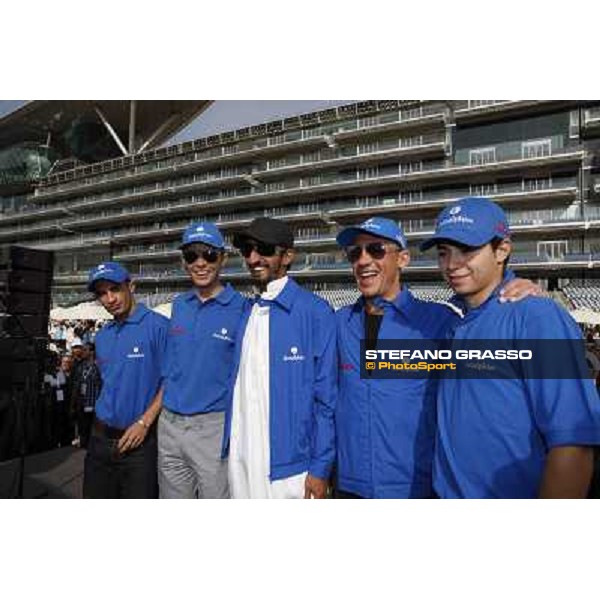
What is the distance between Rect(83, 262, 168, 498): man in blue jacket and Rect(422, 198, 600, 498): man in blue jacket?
5.06ft

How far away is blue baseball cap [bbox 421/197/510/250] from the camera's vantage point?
1.67 metres

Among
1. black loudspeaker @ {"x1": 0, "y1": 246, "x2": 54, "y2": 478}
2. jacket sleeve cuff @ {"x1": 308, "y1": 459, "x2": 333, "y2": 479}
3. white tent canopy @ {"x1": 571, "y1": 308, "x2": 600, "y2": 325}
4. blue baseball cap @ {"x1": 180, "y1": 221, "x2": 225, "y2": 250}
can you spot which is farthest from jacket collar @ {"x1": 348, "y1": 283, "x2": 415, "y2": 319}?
black loudspeaker @ {"x1": 0, "y1": 246, "x2": 54, "y2": 478}

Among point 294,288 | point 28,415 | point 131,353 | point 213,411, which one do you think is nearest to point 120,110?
point 131,353

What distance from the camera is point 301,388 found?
2.01 meters

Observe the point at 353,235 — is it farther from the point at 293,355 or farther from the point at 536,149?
the point at 536,149

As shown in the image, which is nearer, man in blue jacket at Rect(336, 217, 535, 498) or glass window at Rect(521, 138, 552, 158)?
man in blue jacket at Rect(336, 217, 535, 498)

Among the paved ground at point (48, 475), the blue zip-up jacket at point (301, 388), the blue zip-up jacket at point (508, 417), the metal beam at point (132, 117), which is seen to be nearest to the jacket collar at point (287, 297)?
the blue zip-up jacket at point (301, 388)

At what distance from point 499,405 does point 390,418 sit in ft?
1.53

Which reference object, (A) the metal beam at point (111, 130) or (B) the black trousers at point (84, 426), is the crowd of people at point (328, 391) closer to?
(A) the metal beam at point (111, 130)

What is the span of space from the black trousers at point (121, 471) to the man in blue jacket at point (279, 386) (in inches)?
23.8

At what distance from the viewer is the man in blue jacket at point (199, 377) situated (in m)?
2.32

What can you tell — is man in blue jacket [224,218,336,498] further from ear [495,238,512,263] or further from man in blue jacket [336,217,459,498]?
ear [495,238,512,263]

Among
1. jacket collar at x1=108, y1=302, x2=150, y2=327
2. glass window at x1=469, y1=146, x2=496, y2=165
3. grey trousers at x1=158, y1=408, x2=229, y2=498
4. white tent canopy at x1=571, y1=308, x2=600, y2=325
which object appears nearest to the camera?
grey trousers at x1=158, y1=408, x2=229, y2=498

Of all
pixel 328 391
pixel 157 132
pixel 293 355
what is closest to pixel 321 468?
pixel 328 391
